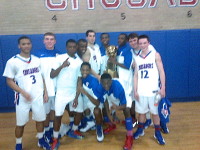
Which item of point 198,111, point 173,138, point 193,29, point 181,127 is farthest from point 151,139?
point 193,29

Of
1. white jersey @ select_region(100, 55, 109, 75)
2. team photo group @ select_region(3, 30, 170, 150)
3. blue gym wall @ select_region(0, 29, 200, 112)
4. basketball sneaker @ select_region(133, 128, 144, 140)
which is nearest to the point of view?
team photo group @ select_region(3, 30, 170, 150)

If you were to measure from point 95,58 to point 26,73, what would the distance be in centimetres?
106

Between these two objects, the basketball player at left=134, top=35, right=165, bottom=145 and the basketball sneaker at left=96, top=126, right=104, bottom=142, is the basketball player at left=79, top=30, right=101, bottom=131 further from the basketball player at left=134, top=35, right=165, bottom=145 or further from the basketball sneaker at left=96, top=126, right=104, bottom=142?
the basketball player at left=134, top=35, right=165, bottom=145

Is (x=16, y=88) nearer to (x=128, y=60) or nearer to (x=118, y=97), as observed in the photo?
(x=118, y=97)

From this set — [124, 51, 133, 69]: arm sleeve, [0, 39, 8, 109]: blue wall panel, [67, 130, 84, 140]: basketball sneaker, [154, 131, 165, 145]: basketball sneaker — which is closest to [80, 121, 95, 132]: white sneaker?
[67, 130, 84, 140]: basketball sneaker

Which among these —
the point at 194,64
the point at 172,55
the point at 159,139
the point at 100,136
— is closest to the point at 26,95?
the point at 100,136

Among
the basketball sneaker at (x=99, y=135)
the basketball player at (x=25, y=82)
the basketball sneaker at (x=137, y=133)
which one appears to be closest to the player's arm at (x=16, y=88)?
the basketball player at (x=25, y=82)

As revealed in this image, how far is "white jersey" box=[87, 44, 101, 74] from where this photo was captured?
3.36 m

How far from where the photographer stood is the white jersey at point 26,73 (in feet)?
8.91

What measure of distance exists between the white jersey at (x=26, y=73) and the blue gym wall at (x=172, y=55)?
1523 mm

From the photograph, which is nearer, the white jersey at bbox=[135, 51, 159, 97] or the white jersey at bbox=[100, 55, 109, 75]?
the white jersey at bbox=[135, 51, 159, 97]

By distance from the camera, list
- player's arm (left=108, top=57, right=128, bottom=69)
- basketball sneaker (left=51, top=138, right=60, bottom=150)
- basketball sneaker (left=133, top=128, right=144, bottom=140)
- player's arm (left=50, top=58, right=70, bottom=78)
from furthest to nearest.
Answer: basketball sneaker (left=133, top=128, right=144, bottom=140)
player's arm (left=108, top=57, right=128, bottom=69)
basketball sneaker (left=51, top=138, right=60, bottom=150)
player's arm (left=50, top=58, right=70, bottom=78)

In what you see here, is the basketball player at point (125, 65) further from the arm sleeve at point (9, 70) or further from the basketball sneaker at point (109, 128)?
the arm sleeve at point (9, 70)

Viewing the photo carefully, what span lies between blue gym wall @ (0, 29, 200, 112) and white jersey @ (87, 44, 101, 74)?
97 cm
